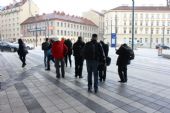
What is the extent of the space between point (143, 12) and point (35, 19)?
44.9 m

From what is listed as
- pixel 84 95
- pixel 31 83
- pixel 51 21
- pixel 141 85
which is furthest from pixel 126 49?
pixel 51 21

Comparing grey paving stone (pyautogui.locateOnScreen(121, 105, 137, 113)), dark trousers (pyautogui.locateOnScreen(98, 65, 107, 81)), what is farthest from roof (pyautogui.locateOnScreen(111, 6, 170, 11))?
grey paving stone (pyautogui.locateOnScreen(121, 105, 137, 113))

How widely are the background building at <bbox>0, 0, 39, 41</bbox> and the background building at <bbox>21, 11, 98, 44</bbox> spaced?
15.7 feet

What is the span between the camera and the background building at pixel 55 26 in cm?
9225

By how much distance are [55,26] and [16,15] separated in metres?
28.7

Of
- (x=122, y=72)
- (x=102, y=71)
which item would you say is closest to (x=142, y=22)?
(x=122, y=72)

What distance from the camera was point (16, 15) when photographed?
4400 inches

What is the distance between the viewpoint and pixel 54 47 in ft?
36.9

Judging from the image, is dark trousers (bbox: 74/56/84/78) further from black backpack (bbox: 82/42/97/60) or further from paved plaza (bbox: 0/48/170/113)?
black backpack (bbox: 82/42/97/60)

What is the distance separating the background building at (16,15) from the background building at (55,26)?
4.78m

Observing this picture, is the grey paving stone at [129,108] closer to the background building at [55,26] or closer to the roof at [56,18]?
the background building at [55,26]

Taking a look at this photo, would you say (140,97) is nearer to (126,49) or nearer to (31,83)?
(126,49)

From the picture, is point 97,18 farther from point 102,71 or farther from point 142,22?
point 102,71

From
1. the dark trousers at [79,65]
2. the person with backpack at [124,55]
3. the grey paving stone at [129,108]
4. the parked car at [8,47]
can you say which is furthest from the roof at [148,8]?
the grey paving stone at [129,108]
